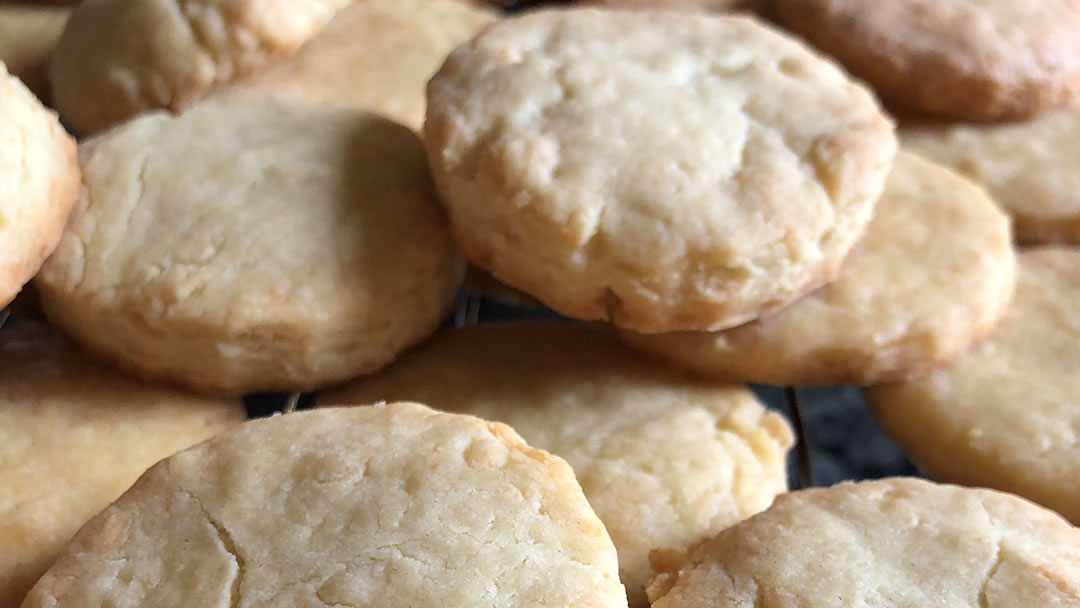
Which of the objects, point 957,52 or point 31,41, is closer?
point 957,52

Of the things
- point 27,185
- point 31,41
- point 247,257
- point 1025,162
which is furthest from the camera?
point 31,41

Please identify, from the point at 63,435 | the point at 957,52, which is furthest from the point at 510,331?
the point at 957,52

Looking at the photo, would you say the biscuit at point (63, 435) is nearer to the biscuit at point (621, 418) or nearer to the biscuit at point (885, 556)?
the biscuit at point (621, 418)

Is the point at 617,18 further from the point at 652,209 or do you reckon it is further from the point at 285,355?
the point at 285,355

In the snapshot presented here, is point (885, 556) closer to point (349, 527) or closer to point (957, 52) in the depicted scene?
point (349, 527)

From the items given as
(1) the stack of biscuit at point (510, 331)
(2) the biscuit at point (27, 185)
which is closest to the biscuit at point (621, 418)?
(1) the stack of biscuit at point (510, 331)

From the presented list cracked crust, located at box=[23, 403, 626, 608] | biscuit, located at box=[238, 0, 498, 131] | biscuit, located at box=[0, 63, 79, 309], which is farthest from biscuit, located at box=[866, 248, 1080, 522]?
biscuit, located at box=[0, 63, 79, 309]

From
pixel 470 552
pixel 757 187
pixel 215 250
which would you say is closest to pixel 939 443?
pixel 757 187
